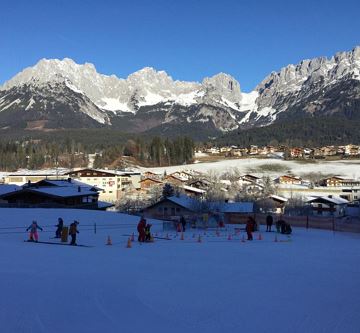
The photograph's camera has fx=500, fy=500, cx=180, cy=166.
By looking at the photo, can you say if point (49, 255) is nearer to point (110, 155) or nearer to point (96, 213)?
→ point (96, 213)

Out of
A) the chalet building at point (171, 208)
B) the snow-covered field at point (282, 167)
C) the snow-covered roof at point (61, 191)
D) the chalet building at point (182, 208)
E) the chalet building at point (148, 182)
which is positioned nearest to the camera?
the snow-covered roof at point (61, 191)

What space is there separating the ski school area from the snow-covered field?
13544 cm

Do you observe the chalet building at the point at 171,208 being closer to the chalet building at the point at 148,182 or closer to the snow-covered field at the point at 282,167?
the chalet building at the point at 148,182

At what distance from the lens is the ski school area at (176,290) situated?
31.9 ft

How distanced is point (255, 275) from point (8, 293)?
7.16 m

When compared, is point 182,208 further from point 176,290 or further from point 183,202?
point 176,290

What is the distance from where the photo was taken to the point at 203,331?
9266mm

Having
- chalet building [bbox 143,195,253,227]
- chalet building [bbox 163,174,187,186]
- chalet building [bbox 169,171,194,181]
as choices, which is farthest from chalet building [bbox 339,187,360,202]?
chalet building [bbox 143,195,253,227]

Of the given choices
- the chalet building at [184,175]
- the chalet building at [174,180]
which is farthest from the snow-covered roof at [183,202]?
the chalet building at [184,175]

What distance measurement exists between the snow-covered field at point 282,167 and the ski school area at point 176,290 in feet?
444

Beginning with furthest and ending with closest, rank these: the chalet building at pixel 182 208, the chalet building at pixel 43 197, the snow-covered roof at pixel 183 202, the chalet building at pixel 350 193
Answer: the chalet building at pixel 350 193 < the snow-covered roof at pixel 183 202 < the chalet building at pixel 182 208 < the chalet building at pixel 43 197

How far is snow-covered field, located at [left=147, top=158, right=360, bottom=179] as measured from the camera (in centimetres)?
15762

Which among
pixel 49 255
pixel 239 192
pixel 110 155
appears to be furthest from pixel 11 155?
pixel 49 255

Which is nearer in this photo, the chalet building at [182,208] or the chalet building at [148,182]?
the chalet building at [182,208]
